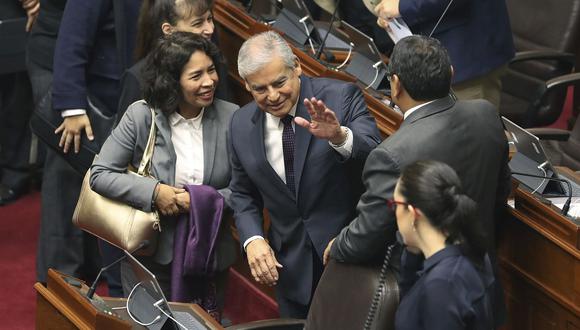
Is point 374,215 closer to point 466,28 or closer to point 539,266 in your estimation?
point 539,266

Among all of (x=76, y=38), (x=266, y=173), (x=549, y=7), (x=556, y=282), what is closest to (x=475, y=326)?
(x=556, y=282)

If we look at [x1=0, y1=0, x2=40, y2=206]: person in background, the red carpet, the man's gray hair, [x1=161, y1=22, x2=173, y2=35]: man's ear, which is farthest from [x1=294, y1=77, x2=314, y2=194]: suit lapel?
[x1=0, y1=0, x2=40, y2=206]: person in background

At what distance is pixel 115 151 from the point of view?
3309mm

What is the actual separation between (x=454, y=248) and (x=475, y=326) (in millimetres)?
157

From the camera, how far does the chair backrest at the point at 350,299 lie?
8.60 ft

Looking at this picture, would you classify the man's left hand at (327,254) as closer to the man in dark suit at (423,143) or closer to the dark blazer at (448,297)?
the man in dark suit at (423,143)

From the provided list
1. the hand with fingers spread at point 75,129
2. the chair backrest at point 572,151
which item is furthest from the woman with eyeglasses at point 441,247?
the chair backrest at point 572,151

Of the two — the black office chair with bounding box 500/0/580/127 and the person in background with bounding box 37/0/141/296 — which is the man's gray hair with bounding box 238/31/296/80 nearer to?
the person in background with bounding box 37/0/141/296

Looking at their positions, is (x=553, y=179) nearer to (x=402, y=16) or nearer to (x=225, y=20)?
(x=402, y=16)

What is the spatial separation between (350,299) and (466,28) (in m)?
1.28

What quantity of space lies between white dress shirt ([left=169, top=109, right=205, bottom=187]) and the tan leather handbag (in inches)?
2.4

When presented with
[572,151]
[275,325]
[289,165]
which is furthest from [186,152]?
[572,151]

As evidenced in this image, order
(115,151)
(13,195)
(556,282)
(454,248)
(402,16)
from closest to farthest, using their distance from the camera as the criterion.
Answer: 1. (454,248)
2. (556,282)
3. (115,151)
4. (402,16)
5. (13,195)

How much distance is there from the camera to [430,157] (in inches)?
105
